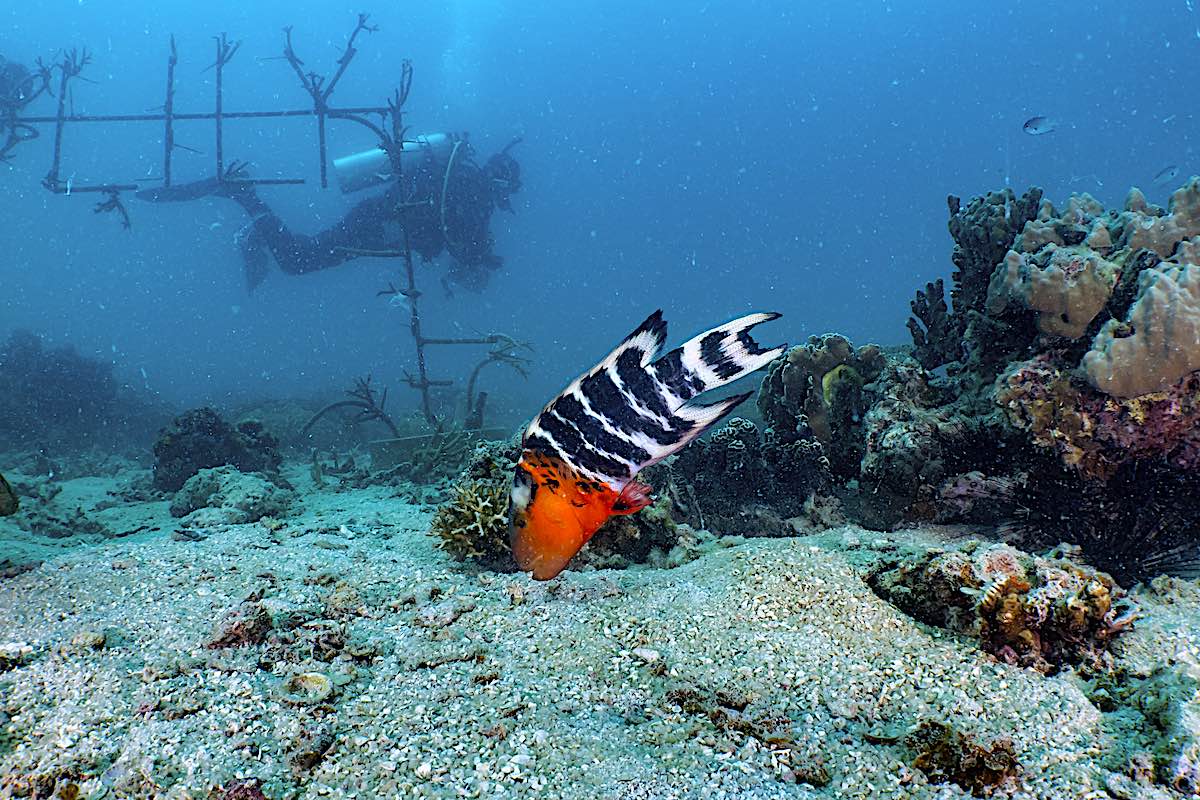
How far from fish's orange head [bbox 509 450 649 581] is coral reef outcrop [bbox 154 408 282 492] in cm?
781

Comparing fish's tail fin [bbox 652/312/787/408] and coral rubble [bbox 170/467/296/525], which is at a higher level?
fish's tail fin [bbox 652/312/787/408]

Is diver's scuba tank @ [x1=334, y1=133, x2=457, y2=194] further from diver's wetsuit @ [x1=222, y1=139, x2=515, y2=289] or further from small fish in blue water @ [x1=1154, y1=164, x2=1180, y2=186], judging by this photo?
small fish in blue water @ [x1=1154, y1=164, x2=1180, y2=186]

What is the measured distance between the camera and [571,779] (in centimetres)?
198

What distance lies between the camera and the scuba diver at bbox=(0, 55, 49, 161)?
53.4 feet

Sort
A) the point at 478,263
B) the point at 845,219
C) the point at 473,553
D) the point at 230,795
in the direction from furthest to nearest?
the point at 845,219 → the point at 478,263 → the point at 473,553 → the point at 230,795

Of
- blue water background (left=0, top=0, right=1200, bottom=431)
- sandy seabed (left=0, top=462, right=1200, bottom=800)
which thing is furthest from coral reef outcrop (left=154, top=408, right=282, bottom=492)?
blue water background (left=0, top=0, right=1200, bottom=431)

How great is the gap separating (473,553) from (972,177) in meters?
184

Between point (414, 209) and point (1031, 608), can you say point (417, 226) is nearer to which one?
point (414, 209)

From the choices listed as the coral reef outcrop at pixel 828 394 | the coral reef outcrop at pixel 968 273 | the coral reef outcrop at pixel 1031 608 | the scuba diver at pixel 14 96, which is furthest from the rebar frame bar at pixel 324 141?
the coral reef outcrop at pixel 1031 608

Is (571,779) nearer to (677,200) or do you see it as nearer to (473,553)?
(473,553)

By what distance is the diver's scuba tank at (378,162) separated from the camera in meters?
17.0

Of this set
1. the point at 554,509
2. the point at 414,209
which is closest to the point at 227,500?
the point at 554,509

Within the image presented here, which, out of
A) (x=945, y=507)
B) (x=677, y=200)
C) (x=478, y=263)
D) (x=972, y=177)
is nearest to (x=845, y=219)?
(x=972, y=177)

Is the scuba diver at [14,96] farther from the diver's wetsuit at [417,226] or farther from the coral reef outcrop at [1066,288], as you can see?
the coral reef outcrop at [1066,288]
